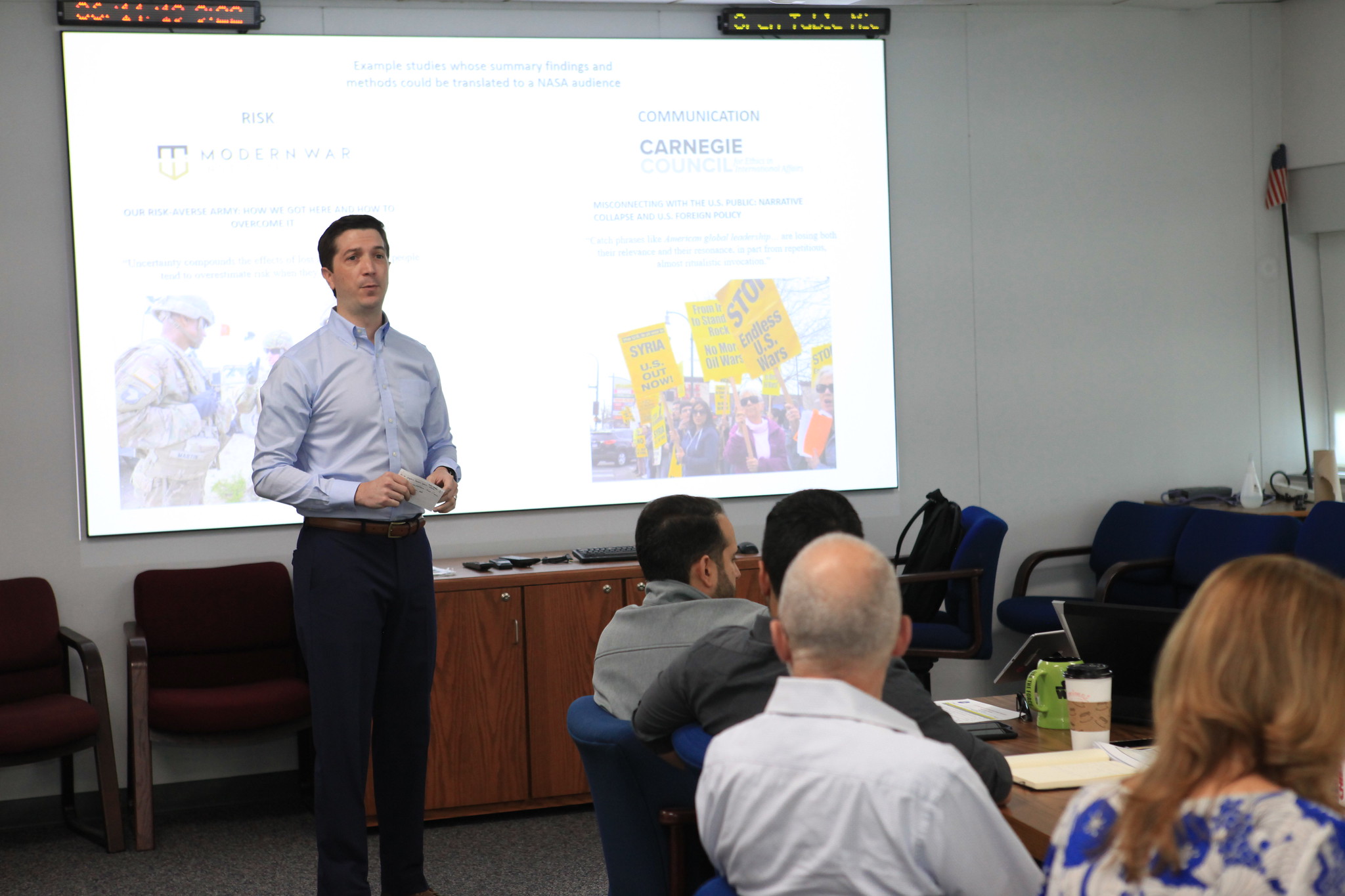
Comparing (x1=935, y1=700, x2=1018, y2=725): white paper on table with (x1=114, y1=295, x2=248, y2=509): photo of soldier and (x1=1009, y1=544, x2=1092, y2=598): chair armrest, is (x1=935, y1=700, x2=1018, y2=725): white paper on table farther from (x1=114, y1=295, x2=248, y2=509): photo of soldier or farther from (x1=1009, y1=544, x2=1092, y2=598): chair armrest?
(x1=114, y1=295, x2=248, y2=509): photo of soldier

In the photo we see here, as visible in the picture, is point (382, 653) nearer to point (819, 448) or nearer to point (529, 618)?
point (529, 618)

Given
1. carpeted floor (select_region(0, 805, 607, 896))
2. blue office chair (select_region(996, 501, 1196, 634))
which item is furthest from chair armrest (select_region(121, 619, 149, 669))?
blue office chair (select_region(996, 501, 1196, 634))

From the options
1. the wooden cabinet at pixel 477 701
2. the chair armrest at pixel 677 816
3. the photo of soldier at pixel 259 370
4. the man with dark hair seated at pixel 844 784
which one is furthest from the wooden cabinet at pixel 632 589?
the man with dark hair seated at pixel 844 784

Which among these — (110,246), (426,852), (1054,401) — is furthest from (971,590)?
(110,246)

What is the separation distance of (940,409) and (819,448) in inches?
23.6

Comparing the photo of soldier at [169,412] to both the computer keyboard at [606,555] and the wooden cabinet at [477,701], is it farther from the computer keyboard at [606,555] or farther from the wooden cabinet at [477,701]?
the computer keyboard at [606,555]

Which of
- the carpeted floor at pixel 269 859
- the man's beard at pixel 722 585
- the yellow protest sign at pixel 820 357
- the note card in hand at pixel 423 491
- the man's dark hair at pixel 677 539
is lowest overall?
the carpeted floor at pixel 269 859

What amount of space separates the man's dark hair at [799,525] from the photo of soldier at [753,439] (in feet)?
8.93

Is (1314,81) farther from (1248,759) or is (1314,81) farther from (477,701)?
(1248,759)

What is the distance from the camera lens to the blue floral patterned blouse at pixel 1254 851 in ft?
3.74

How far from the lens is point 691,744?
2.02 m

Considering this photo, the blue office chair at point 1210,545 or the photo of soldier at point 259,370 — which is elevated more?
the photo of soldier at point 259,370

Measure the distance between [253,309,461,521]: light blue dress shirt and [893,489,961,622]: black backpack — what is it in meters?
2.07

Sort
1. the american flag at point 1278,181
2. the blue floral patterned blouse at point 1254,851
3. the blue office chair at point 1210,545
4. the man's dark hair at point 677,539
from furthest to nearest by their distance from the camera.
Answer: the american flag at point 1278,181
the blue office chair at point 1210,545
the man's dark hair at point 677,539
the blue floral patterned blouse at point 1254,851
